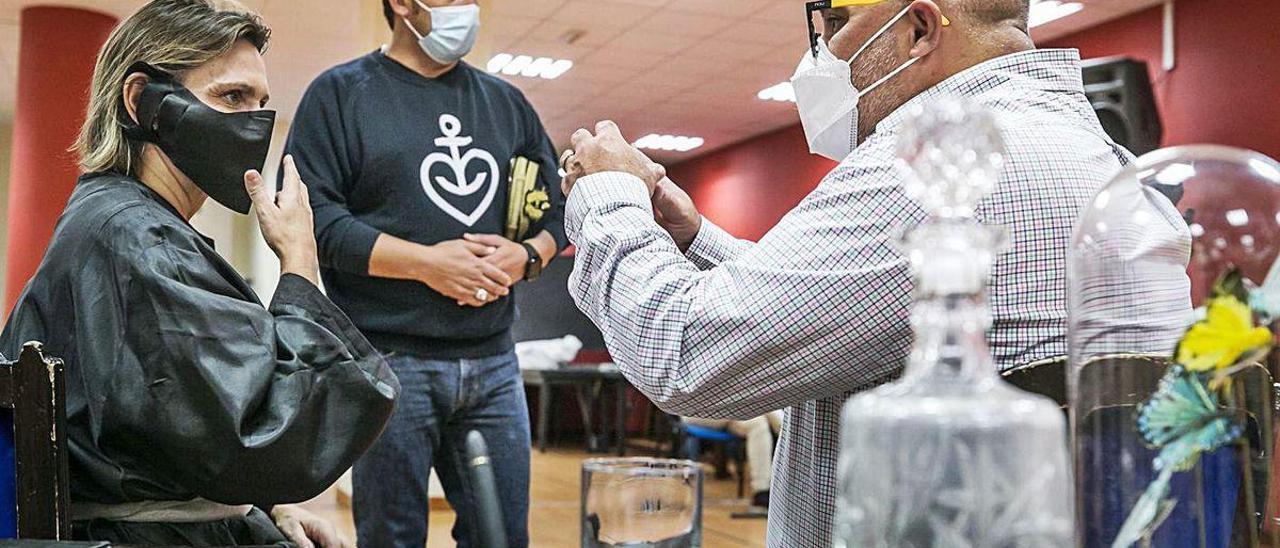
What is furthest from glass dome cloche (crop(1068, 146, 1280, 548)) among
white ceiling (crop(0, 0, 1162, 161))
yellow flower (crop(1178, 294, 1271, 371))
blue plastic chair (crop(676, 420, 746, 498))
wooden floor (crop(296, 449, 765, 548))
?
blue plastic chair (crop(676, 420, 746, 498))

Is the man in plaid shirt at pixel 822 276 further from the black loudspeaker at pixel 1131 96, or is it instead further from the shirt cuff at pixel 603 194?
the black loudspeaker at pixel 1131 96

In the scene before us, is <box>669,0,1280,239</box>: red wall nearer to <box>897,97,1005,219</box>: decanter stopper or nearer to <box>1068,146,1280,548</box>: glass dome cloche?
<box>1068,146,1280,548</box>: glass dome cloche

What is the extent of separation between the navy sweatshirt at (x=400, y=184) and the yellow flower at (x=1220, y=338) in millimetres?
1590

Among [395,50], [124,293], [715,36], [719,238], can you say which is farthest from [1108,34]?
[124,293]

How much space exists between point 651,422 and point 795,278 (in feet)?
31.6

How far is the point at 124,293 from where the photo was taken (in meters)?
1.22

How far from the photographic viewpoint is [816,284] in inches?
35.8

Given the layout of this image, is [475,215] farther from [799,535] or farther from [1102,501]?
[1102,501]

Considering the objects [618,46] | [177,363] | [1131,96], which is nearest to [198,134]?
[177,363]

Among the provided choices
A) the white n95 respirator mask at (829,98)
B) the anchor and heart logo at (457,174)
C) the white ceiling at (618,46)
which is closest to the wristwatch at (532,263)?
the anchor and heart logo at (457,174)

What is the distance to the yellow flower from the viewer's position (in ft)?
1.70

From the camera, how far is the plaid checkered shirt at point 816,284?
91 centimetres

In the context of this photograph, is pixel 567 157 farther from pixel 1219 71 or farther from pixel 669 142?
pixel 669 142

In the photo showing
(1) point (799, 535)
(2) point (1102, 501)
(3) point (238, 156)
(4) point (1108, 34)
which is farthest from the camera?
(4) point (1108, 34)
